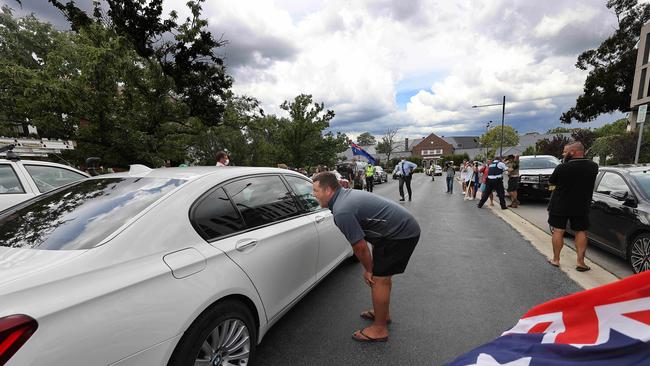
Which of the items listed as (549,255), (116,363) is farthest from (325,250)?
(549,255)

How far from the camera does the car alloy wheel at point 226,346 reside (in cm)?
184

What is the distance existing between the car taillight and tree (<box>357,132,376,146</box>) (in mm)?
98931

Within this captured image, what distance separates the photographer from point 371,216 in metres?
2.62

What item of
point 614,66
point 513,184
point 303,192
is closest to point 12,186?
point 303,192

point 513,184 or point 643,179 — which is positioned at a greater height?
point 643,179

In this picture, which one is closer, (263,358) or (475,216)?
(263,358)

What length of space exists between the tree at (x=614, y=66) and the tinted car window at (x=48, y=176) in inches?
1690

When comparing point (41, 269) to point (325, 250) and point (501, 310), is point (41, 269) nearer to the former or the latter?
point (325, 250)

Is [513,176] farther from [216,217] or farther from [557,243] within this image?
[216,217]

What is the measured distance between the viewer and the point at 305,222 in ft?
Result: 10.1

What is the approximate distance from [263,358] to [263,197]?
1.33 meters

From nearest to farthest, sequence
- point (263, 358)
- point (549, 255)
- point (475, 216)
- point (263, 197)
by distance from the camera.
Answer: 1. point (263, 358)
2. point (263, 197)
3. point (549, 255)
4. point (475, 216)

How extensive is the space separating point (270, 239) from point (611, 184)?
5496 mm

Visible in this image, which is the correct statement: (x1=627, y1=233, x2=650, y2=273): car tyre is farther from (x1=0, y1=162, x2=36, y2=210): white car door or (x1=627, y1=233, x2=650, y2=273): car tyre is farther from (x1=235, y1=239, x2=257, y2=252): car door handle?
(x1=0, y1=162, x2=36, y2=210): white car door
